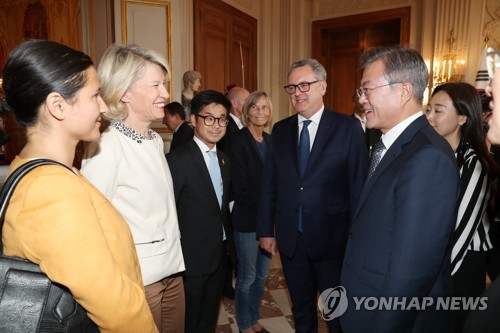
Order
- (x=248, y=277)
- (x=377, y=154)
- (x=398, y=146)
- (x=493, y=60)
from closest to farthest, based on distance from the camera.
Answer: (x=493, y=60)
(x=398, y=146)
(x=377, y=154)
(x=248, y=277)

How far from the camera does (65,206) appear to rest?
2.65 ft

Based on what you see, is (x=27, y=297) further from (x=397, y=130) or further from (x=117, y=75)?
(x=397, y=130)

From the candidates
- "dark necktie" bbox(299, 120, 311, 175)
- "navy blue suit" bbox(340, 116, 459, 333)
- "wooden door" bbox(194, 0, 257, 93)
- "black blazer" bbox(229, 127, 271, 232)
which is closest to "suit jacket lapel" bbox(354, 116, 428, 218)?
"navy blue suit" bbox(340, 116, 459, 333)

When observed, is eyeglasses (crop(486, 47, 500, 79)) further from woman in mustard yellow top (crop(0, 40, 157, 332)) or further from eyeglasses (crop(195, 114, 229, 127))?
eyeglasses (crop(195, 114, 229, 127))

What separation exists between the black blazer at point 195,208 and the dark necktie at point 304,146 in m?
0.56

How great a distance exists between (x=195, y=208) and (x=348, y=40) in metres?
7.08

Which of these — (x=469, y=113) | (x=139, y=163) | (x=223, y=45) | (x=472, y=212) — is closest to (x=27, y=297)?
(x=139, y=163)

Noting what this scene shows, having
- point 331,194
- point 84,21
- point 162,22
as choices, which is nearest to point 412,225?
point 331,194

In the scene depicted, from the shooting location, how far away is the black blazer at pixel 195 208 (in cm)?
187

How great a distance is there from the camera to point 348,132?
2.03 m

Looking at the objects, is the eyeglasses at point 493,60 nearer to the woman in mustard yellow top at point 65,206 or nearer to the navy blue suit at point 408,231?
the navy blue suit at point 408,231

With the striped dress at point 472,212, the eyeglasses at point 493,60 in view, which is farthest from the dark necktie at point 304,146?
the eyeglasses at point 493,60

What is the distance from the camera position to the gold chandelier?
6082 millimetres

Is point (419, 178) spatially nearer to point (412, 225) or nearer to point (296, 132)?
point (412, 225)
